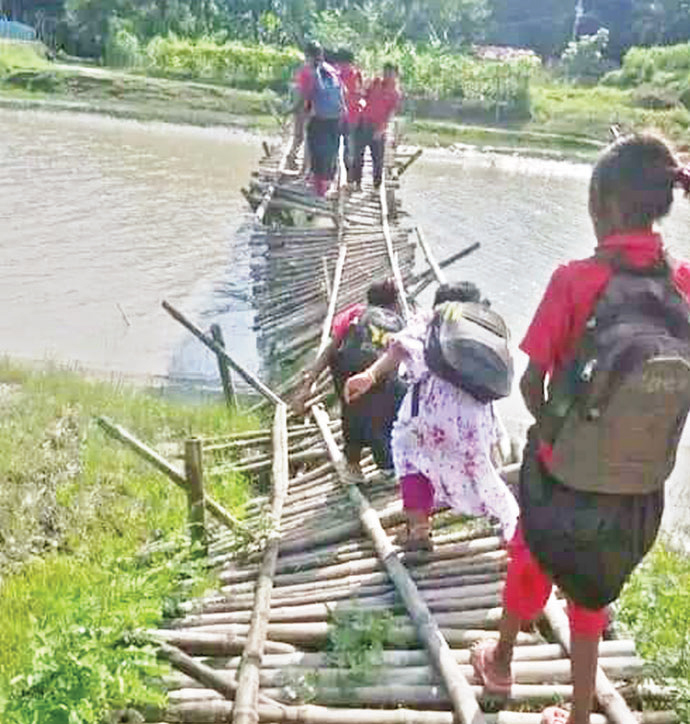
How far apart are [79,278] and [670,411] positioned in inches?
400

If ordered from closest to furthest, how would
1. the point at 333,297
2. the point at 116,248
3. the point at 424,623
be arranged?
the point at 424,623
the point at 333,297
the point at 116,248

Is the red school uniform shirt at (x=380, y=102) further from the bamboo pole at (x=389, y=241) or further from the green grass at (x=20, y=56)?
the green grass at (x=20, y=56)

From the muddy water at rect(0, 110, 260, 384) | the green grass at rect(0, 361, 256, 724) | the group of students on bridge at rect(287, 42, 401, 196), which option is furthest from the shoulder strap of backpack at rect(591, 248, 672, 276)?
the group of students on bridge at rect(287, 42, 401, 196)

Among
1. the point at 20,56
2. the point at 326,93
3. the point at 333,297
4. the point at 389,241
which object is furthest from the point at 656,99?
the point at 333,297

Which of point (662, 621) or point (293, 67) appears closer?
point (662, 621)

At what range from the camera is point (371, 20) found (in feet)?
120

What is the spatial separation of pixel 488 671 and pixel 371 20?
1384 inches

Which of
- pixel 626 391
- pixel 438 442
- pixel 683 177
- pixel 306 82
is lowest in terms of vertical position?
pixel 438 442

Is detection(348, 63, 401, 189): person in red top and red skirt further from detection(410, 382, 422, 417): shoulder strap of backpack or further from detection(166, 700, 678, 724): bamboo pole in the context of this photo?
detection(166, 700, 678, 724): bamboo pole

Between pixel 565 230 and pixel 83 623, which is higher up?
pixel 83 623

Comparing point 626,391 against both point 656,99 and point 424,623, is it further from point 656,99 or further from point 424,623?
point 656,99

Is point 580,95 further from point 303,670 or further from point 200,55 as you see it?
point 303,670

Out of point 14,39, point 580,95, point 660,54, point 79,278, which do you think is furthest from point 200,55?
point 79,278

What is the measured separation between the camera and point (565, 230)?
17.4 metres
